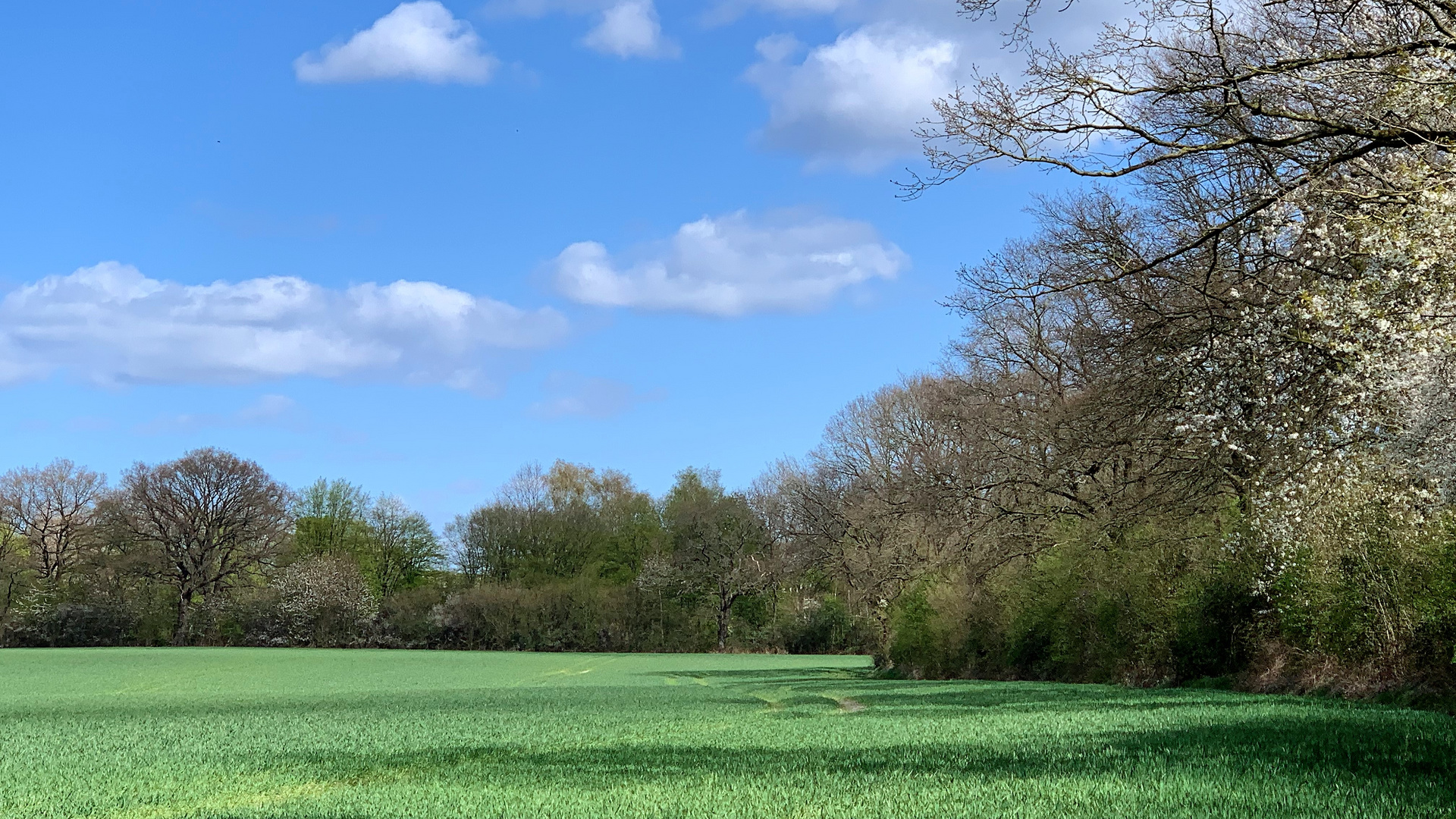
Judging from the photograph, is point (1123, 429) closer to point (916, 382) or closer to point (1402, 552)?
point (1402, 552)

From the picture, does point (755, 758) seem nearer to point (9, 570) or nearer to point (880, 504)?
point (880, 504)

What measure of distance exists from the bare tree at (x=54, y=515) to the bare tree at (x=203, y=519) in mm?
2638

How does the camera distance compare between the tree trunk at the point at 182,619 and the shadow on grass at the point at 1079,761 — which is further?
the tree trunk at the point at 182,619

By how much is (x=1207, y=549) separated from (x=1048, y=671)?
8282 mm

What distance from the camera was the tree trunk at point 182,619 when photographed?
71062 millimetres

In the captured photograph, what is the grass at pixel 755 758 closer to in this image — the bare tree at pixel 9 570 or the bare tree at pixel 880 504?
the bare tree at pixel 880 504

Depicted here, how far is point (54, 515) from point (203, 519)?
9.46 metres

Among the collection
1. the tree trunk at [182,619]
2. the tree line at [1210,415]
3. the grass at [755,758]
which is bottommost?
the tree trunk at [182,619]

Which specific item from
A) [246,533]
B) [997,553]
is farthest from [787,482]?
[246,533]

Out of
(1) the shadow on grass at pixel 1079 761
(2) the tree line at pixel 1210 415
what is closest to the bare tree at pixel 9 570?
(2) the tree line at pixel 1210 415

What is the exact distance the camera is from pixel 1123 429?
1783 cm

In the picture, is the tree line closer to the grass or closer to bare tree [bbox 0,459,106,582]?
the grass

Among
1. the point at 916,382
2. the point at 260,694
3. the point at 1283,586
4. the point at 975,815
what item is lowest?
the point at 260,694

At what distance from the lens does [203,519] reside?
69750 mm
